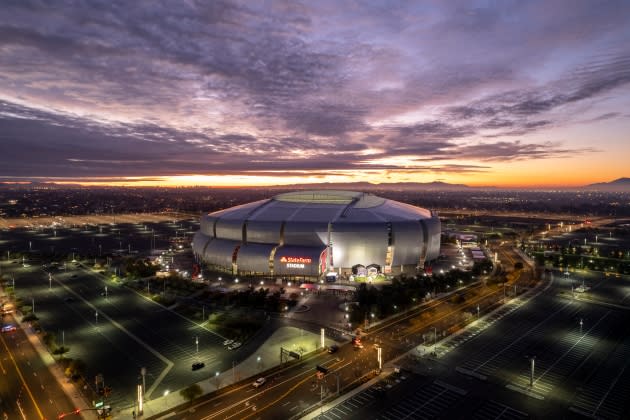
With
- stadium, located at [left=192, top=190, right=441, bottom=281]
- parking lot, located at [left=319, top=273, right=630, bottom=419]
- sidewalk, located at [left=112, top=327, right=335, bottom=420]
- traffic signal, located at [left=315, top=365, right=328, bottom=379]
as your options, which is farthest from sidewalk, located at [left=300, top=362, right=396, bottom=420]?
stadium, located at [left=192, top=190, right=441, bottom=281]

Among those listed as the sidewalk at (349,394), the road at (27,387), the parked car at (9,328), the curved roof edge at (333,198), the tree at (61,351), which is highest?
the curved roof edge at (333,198)

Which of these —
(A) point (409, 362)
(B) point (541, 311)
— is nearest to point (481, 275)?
(B) point (541, 311)

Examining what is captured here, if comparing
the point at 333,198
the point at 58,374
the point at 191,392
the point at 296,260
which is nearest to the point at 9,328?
the point at 58,374

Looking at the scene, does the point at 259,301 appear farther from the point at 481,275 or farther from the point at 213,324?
the point at 481,275

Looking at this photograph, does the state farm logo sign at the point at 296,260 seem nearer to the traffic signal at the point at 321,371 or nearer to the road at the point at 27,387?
the traffic signal at the point at 321,371

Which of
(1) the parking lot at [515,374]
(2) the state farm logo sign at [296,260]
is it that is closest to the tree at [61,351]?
(1) the parking lot at [515,374]

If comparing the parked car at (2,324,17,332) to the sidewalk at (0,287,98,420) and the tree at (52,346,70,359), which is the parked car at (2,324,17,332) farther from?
the tree at (52,346,70,359)
